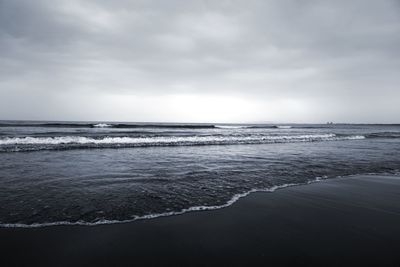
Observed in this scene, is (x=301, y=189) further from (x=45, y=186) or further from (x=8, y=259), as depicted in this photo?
(x=45, y=186)

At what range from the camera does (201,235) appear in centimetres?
308

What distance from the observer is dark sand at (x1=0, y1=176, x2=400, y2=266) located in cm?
252

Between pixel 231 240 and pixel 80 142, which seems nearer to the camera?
pixel 231 240

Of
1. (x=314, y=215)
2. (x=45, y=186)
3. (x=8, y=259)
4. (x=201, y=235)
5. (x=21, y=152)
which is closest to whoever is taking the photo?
(x=8, y=259)

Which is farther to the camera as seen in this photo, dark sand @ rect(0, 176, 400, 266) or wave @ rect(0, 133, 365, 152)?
wave @ rect(0, 133, 365, 152)

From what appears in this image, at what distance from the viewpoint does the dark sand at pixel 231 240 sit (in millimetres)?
2520

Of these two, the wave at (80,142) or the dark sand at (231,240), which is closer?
the dark sand at (231,240)

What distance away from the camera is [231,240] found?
2945 millimetres

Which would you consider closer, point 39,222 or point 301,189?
point 39,222

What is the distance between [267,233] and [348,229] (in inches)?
48.6

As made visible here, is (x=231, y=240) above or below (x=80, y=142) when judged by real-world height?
below

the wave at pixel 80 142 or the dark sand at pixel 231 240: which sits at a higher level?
the wave at pixel 80 142

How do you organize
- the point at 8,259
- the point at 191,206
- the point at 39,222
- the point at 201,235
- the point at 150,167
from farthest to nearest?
the point at 150,167 → the point at 191,206 → the point at 39,222 → the point at 201,235 → the point at 8,259

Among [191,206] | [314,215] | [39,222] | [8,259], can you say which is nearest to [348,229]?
[314,215]
